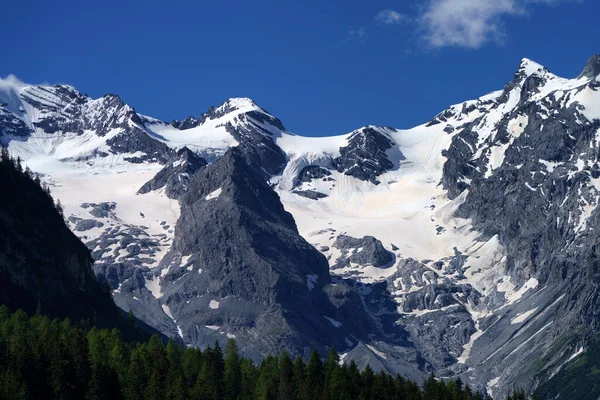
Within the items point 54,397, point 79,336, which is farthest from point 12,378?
point 79,336

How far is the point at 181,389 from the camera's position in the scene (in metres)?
188

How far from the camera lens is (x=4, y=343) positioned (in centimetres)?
18588

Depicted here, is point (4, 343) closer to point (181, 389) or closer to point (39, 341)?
point (39, 341)

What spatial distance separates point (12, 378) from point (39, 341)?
22264 mm

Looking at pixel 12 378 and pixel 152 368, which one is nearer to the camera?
pixel 12 378

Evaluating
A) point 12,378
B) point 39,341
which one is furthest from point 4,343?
point 12,378

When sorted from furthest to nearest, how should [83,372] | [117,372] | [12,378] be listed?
[117,372] → [83,372] → [12,378]

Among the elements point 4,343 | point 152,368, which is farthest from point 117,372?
point 4,343

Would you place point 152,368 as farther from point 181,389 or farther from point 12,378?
point 12,378

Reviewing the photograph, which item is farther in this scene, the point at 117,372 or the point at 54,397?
the point at 117,372

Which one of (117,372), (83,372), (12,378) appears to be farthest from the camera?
(117,372)

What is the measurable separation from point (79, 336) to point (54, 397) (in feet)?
51.1

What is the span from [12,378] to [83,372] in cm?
1618

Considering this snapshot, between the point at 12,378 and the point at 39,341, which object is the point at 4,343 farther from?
the point at 12,378
